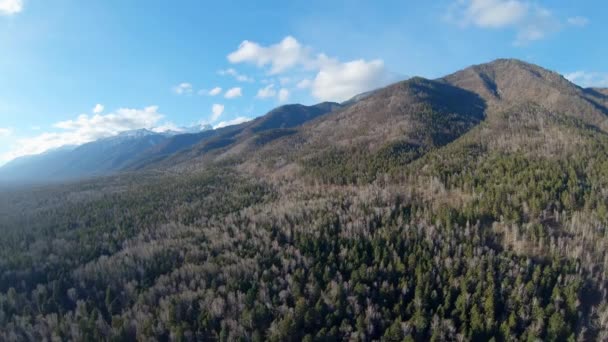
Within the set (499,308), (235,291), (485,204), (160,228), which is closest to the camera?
(499,308)

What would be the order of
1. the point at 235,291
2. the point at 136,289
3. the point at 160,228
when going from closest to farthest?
the point at 235,291, the point at 136,289, the point at 160,228

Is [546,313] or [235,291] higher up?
[235,291]

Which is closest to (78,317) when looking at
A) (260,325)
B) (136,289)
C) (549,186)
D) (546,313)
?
(136,289)

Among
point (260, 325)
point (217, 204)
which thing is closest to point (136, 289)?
point (260, 325)

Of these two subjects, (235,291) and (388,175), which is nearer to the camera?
(235,291)

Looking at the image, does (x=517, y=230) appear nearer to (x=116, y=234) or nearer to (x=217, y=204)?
(x=217, y=204)

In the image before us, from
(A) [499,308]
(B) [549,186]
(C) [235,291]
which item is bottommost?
(A) [499,308]

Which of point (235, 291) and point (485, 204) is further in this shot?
point (485, 204)

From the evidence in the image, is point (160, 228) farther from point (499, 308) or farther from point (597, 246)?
point (597, 246)

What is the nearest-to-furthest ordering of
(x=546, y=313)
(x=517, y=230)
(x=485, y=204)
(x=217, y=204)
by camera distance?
(x=546, y=313) < (x=517, y=230) < (x=485, y=204) < (x=217, y=204)
